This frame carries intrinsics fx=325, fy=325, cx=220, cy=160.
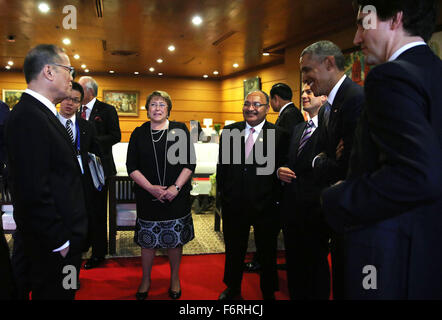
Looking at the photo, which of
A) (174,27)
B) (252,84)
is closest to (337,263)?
(174,27)

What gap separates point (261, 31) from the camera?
7277mm

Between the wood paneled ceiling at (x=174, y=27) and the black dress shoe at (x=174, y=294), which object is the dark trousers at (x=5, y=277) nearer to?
the black dress shoe at (x=174, y=294)

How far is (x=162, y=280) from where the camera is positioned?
2.99 meters

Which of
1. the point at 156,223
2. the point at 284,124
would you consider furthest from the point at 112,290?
the point at 284,124

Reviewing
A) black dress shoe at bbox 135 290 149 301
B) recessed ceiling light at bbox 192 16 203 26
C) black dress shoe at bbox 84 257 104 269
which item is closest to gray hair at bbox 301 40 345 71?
black dress shoe at bbox 135 290 149 301

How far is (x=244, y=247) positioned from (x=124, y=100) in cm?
1307

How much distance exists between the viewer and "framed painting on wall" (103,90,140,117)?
1427 cm

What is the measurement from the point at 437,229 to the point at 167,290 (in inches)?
92.4

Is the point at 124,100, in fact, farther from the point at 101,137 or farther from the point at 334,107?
the point at 334,107

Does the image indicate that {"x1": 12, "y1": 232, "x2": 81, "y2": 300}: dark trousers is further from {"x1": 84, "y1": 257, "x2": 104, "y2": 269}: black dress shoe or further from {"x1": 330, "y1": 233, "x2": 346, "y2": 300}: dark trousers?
{"x1": 84, "y1": 257, "x2": 104, "y2": 269}: black dress shoe

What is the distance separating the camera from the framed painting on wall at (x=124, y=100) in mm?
14273

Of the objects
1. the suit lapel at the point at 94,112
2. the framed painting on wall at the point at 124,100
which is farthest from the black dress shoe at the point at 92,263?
the framed painting on wall at the point at 124,100
